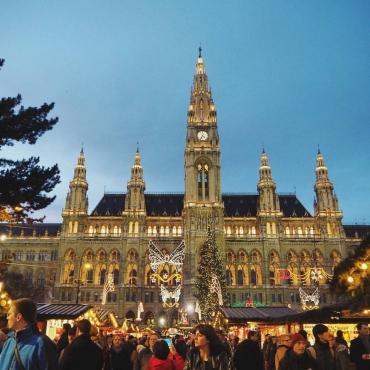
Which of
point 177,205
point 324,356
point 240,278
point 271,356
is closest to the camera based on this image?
point 324,356

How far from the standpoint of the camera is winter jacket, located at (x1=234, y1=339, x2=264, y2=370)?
9328mm

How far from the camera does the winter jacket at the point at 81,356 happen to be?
19.1 ft

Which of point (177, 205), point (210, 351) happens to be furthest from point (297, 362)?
point (177, 205)

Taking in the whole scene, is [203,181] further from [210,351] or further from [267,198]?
[210,351]

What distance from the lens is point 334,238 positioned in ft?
260

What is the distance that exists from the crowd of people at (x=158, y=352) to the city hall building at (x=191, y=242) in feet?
203

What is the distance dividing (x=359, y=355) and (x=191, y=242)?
65.0 meters

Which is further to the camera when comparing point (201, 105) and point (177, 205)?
point (177, 205)

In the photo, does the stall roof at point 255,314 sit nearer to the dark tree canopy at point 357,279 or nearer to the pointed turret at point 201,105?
the dark tree canopy at point 357,279

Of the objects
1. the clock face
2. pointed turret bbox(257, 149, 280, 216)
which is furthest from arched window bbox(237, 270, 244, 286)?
the clock face

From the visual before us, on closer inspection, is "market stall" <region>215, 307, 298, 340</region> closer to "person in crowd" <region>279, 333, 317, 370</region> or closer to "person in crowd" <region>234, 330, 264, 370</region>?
"person in crowd" <region>234, 330, 264, 370</region>

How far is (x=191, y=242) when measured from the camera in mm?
74312

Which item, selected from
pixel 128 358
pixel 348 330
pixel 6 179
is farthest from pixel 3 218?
pixel 348 330

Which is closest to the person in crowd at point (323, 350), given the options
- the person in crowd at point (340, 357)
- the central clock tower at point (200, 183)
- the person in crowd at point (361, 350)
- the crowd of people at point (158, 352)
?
the crowd of people at point (158, 352)
